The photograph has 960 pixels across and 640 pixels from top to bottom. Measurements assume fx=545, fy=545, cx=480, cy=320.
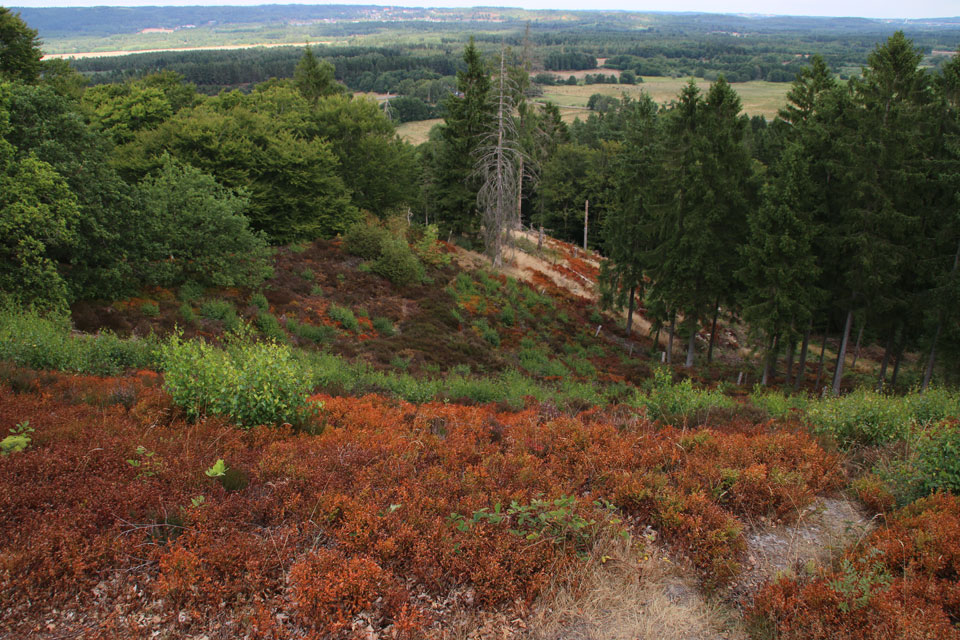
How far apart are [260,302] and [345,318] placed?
295 centimetres

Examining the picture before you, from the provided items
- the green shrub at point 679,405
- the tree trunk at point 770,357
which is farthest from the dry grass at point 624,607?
the tree trunk at point 770,357

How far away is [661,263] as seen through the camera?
82.9ft

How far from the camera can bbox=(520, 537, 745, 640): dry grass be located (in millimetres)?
4207

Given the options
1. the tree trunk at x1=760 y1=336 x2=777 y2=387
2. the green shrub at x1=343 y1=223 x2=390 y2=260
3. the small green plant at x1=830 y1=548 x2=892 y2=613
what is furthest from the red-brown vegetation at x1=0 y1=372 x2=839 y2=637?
the green shrub at x1=343 y1=223 x2=390 y2=260

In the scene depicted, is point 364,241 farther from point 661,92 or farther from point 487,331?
point 661,92

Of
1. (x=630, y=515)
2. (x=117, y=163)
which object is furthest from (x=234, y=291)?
(x=630, y=515)

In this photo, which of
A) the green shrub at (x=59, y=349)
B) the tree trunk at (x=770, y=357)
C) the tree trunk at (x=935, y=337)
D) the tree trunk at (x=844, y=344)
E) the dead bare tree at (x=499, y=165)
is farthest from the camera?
the dead bare tree at (x=499, y=165)

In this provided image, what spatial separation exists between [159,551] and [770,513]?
19.4ft

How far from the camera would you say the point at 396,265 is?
25984 millimetres

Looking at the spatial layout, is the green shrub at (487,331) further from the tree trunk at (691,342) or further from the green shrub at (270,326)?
the tree trunk at (691,342)

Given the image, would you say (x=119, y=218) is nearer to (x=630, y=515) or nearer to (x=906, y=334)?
(x=630, y=515)

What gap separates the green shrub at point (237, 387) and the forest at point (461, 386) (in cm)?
5

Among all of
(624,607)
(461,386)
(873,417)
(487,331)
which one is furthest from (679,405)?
(487,331)

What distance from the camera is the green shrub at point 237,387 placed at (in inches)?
277
